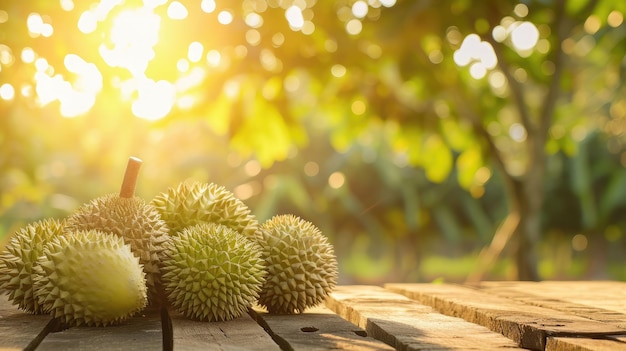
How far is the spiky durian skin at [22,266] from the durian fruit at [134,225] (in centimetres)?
9

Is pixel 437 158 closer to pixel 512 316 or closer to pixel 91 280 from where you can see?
pixel 512 316

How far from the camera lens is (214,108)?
456 cm

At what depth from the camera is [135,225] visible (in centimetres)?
174

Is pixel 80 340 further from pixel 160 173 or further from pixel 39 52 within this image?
pixel 160 173

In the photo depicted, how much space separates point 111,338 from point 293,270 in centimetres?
53

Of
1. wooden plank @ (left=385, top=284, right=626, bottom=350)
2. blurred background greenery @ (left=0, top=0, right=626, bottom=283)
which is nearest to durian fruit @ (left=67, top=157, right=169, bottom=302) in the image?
wooden plank @ (left=385, top=284, right=626, bottom=350)

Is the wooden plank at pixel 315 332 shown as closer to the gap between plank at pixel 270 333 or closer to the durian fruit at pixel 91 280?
the gap between plank at pixel 270 333

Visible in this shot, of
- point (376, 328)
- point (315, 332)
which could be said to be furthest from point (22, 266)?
point (376, 328)

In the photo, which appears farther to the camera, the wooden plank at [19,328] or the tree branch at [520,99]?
the tree branch at [520,99]

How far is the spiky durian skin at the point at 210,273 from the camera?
1679 millimetres

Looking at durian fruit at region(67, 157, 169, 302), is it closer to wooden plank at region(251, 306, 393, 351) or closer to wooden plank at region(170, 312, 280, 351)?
wooden plank at region(170, 312, 280, 351)

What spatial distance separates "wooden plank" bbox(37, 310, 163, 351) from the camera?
4.48 ft

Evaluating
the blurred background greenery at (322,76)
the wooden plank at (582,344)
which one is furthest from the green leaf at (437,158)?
the wooden plank at (582,344)

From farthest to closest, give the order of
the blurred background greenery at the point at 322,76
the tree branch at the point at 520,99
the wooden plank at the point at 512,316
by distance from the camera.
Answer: the tree branch at the point at 520,99 < the blurred background greenery at the point at 322,76 < the wooden plank at the point at 512,316
